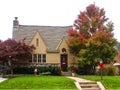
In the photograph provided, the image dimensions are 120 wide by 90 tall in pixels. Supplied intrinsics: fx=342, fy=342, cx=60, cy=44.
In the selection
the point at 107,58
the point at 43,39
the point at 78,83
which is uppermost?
the point at 43,39

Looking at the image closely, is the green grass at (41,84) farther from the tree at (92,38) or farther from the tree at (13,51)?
the tree at (92,38)

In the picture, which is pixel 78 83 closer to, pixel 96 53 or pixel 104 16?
pixel 96 53

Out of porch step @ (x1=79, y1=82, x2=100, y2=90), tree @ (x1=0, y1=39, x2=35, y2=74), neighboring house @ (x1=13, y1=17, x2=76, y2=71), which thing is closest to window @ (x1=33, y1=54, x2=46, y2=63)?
neighboring house @ (x1=13, y1=17, x2=76, y2=71)

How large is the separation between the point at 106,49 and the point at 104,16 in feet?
17.3

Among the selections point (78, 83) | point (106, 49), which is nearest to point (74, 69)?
point (106, 49)

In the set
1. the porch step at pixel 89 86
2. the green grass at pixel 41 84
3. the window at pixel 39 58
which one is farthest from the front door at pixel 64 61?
the porch step at pixel 89 86

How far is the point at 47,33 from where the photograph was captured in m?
49.0

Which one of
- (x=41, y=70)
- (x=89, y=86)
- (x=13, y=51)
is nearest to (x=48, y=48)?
(x=41, y=70)

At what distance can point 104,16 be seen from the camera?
45625mm

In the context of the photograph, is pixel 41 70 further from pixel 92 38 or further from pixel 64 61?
pixel 92 38

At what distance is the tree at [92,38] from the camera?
4256 cm

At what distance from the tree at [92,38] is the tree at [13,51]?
20.5ft

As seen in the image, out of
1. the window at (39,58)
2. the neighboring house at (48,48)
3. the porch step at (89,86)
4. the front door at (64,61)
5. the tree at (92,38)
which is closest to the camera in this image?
the porch step at (89,86)

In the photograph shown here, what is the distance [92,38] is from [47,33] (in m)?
8.65
